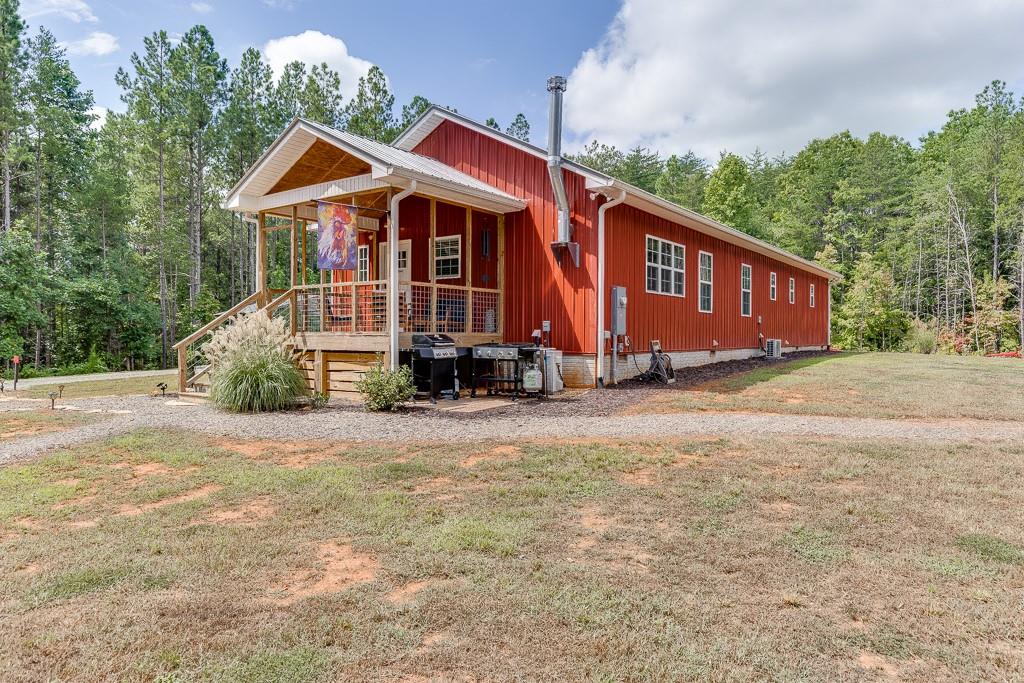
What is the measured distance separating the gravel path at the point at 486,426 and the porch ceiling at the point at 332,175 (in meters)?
3.66

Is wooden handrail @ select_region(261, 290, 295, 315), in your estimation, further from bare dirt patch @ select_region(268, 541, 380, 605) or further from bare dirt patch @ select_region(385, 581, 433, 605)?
bare dirt patch @ select_region(385, 581, 433, 605)

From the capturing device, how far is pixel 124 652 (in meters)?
2.14

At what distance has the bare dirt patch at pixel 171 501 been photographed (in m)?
3.85

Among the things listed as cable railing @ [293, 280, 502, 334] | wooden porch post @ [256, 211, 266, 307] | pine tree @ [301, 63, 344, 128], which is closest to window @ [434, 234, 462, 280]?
cable railing @ [293, 280, 502, 334]

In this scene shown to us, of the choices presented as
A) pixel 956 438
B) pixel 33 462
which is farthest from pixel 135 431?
pixel 956 438

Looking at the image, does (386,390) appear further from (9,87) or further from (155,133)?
(155,133)

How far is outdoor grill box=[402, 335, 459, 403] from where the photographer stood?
886 cm

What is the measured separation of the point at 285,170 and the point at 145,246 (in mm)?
18418

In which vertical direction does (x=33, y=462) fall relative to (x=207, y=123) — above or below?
below

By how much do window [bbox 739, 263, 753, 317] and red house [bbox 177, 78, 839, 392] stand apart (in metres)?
3.61

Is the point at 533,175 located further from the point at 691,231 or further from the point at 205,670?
the point at 205,670

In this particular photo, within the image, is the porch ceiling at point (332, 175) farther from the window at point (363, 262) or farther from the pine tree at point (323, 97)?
the pine tree at point (323, 97)

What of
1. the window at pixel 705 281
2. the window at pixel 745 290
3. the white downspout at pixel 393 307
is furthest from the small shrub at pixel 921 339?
the white downspout at pixel 393 307

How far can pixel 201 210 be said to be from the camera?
2520cm
